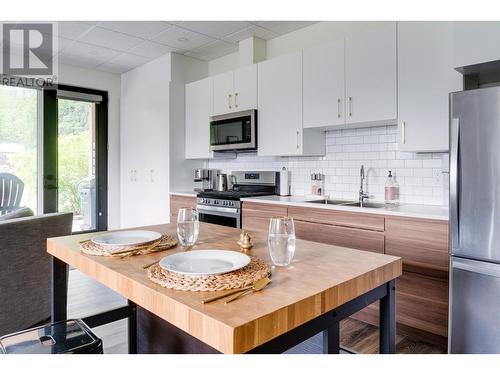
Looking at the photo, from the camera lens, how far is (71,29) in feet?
11.8

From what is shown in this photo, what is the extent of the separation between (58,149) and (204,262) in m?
4.36

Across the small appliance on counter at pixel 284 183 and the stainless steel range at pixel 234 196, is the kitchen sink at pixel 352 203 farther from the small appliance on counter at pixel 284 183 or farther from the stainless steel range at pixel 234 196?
the stainless steel range at pixel 234 196

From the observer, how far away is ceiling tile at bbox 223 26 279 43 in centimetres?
360

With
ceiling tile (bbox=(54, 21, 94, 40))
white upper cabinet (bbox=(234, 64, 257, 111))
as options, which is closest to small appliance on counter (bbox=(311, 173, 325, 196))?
white upper cabinet (bbox=(234, 64, 257, 111))

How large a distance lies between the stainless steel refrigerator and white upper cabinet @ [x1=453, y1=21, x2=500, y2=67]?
14.2 inches

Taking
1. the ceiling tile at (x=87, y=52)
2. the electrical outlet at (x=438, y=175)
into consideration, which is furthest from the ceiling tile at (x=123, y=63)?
the electrical outlet at (x=438, y=175)

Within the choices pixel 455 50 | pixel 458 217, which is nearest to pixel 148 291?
pixel 458 217

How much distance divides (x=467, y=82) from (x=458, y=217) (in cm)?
97

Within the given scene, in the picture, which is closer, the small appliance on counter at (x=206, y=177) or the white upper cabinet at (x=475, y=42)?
the white upper cabinet at (x=475, y=42)

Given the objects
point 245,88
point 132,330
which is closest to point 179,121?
point 245,88

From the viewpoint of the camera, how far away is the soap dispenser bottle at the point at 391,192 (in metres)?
2.93

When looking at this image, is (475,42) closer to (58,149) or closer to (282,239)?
(282,239)

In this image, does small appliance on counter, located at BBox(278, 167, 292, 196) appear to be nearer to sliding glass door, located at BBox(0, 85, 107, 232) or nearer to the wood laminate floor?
the wood laminate floor

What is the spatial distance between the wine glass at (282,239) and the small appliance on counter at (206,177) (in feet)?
11.2
